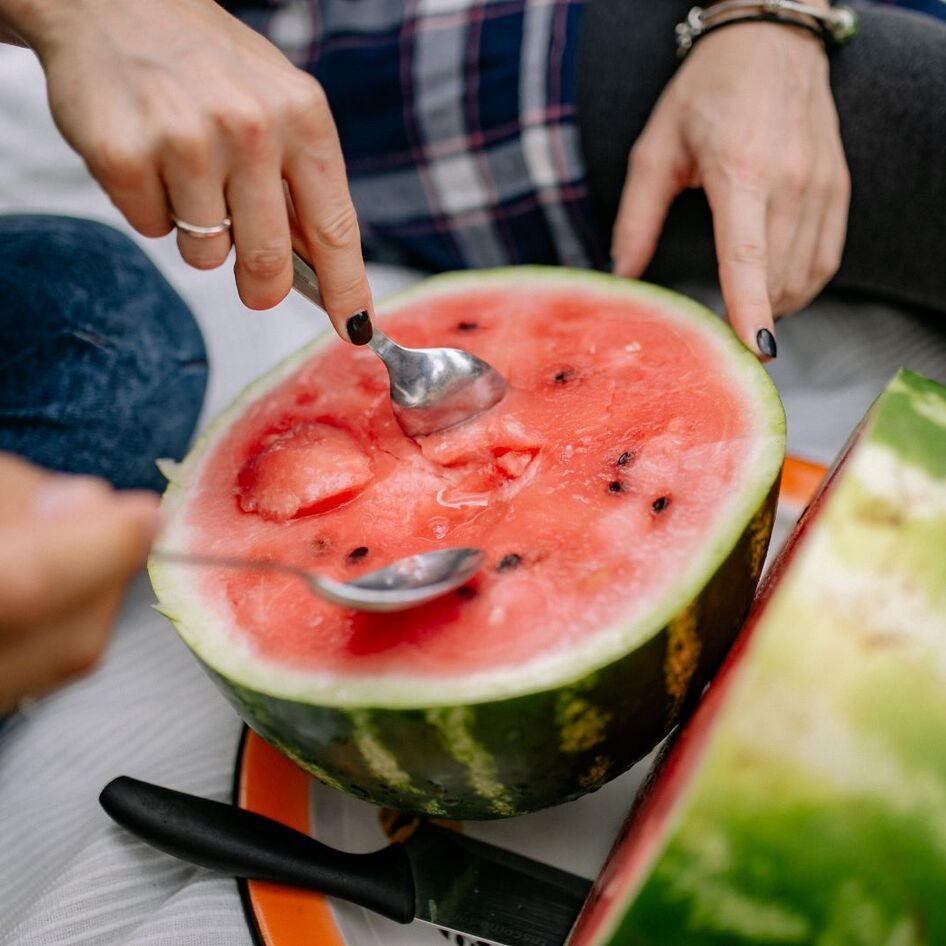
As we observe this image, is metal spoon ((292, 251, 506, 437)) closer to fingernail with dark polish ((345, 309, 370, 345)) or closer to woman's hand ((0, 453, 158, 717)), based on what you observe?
fingernail with dark polish ((345, 309, 370, 345))

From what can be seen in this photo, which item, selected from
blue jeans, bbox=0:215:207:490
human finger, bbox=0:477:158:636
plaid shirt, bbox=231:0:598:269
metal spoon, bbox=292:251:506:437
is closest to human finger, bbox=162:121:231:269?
metal spoon, bbox=292:251:506:437

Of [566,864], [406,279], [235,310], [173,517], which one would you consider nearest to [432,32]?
[406,279]

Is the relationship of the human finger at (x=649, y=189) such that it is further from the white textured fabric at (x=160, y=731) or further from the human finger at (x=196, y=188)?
the human finger at (x=196, y=188)

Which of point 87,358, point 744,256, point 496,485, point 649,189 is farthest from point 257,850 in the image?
point 649,189

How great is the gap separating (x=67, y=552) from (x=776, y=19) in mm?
1352

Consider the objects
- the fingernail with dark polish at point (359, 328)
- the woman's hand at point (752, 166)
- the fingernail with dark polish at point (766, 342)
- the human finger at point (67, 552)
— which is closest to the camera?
the human finger at point (67, 552)

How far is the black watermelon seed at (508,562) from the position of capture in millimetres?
845

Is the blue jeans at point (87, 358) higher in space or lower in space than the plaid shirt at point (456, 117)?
lower

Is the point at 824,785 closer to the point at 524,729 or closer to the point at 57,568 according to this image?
the point at 524,729

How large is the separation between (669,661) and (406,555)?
29cm

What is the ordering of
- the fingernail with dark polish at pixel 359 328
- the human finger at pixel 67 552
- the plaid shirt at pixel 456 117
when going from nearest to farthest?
the human finger at pixel 67 552, the fingernail with dark polish at pixel 359 328, the plaid shirt at pixel 456 117

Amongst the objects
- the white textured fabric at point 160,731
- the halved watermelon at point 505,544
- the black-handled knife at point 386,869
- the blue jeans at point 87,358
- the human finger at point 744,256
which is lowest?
the white textured fabric at point 160,731

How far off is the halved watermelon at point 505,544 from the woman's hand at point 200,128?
0.72 ft

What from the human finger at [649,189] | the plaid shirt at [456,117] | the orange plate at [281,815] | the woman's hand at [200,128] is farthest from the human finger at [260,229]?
the plaid shirt at [456,117]
